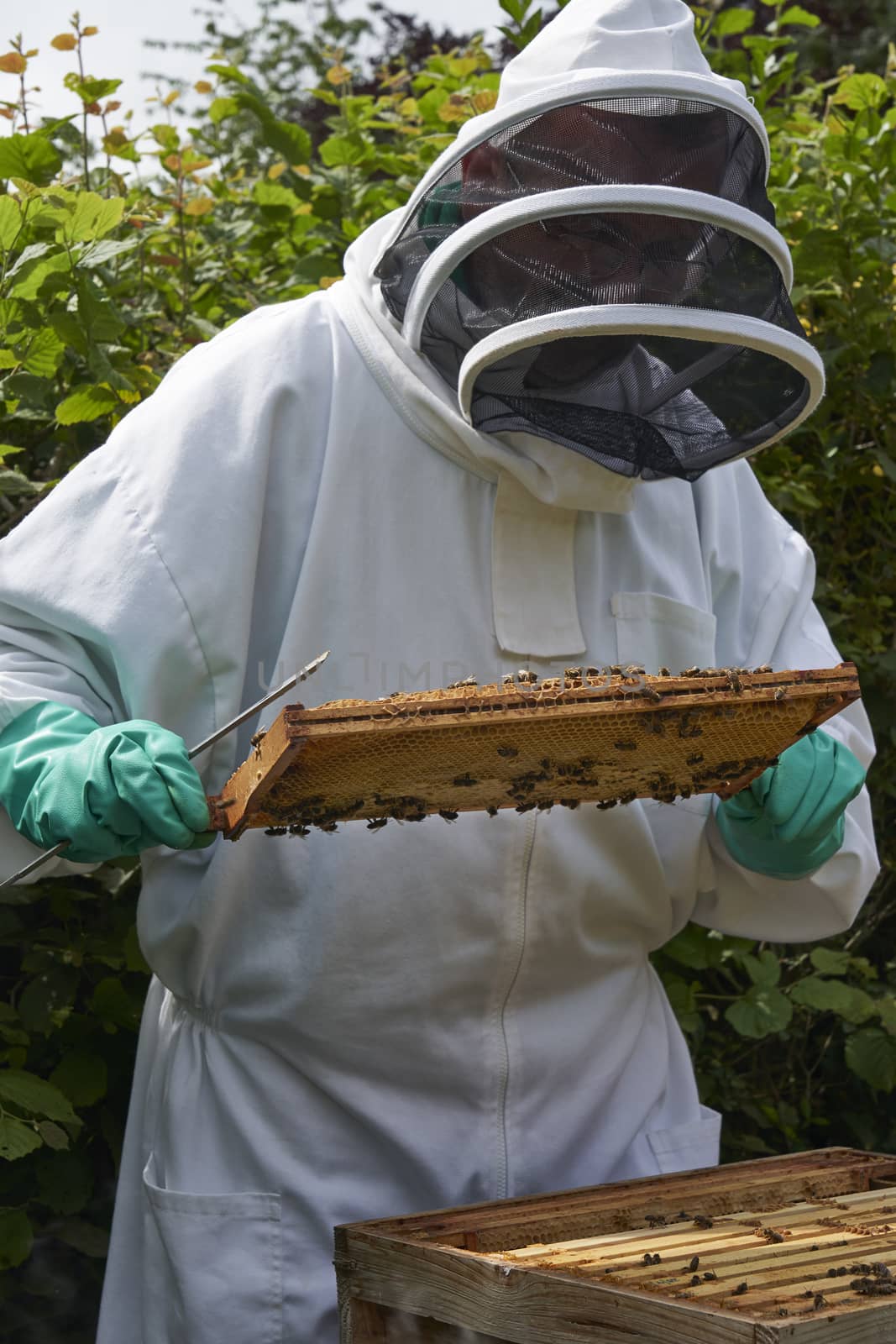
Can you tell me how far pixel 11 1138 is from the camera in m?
2.46

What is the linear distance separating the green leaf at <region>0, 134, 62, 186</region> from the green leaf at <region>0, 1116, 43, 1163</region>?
188 cm

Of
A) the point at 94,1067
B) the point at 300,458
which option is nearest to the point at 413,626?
the point at 300,458

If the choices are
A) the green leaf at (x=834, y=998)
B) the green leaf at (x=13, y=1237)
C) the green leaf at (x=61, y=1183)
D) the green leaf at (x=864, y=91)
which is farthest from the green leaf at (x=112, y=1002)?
the green leaf at (x=864, y=91)

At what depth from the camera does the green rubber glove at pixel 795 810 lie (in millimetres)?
2445

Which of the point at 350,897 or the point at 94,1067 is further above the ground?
the point at 350,897

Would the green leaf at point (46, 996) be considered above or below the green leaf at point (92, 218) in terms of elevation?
below

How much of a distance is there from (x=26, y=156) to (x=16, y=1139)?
6.50ft

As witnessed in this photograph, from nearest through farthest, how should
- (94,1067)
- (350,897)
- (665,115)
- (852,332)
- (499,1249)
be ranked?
1. (499,1249)
2. (665,115)
3. (350,897)
4. (94,1067)
5. (852,332)

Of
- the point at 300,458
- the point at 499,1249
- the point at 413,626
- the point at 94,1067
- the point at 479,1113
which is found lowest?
the point at 94,1067

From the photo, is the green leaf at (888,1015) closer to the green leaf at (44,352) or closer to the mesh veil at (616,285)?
the mesh veil at (616,285)

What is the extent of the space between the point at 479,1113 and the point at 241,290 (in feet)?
7.36

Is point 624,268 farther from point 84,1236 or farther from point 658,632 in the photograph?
point 84,1236

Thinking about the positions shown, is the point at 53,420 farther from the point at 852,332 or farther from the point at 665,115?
the point at 852,332

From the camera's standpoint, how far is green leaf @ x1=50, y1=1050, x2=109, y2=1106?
283 centimetres
